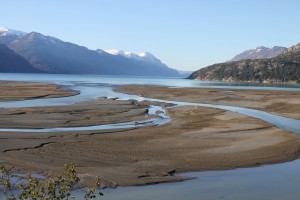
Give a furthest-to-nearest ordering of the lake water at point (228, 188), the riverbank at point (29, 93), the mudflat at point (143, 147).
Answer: the riverbank at point (29, 93) < the mudflat at point (143, 147) < the lake water at point (228, 188)

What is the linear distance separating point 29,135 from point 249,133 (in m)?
18.1

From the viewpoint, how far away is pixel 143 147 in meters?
29.5

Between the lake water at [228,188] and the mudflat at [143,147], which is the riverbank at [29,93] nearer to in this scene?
the mudflat at [143,147]

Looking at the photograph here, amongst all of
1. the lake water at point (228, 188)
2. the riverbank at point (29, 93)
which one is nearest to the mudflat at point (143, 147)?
the lake water at point (228, 188)

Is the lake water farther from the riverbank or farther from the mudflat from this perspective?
the riverbank

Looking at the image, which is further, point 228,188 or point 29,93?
point 29,93

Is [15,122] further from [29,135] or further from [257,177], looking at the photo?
[257,177]

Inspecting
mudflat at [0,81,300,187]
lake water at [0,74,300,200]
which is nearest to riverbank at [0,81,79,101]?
mudflat at [0,81,300,187]

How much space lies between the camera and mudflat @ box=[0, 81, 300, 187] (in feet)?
76.0

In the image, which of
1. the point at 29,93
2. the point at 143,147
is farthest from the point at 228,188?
the point at 29,93

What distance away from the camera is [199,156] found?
27.2m

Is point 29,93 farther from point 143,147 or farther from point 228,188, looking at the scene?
point 228,188

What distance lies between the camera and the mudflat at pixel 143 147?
23.2 meters

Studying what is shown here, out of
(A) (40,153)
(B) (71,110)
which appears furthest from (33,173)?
(B) (71,110)
